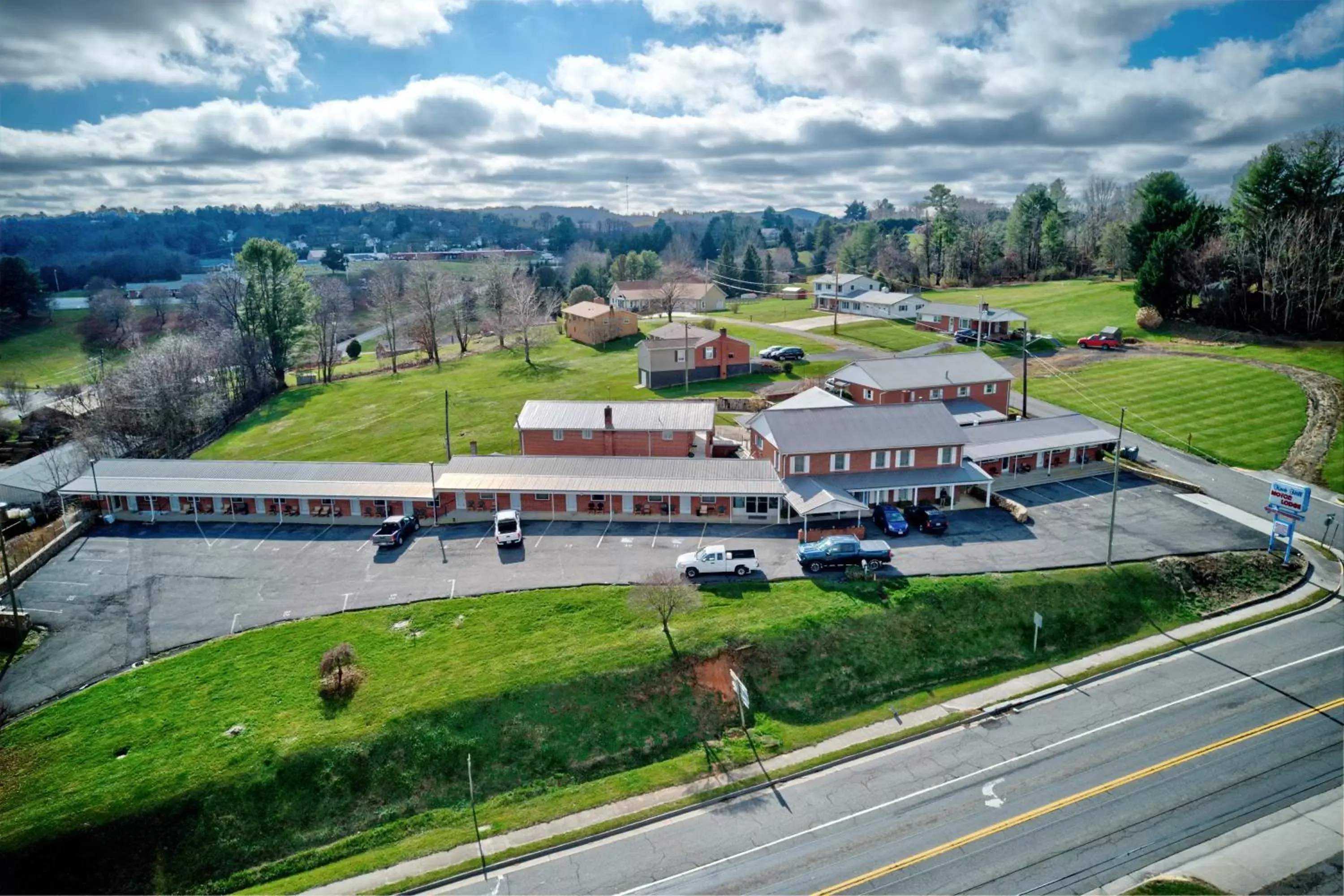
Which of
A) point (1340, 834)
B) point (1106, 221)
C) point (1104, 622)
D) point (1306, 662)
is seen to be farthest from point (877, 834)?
point (1106, 221)

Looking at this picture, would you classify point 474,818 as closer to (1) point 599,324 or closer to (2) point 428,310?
(1) point 599,324

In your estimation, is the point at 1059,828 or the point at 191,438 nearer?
the point at 1059,828

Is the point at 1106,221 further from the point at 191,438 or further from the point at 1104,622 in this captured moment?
the point at 191,438

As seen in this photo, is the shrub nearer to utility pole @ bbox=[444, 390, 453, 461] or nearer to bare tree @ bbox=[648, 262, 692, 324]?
bare tree @ bbox=[648, 262, 692, 324]

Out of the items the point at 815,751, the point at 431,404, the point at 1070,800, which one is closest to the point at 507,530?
the point at 815,751

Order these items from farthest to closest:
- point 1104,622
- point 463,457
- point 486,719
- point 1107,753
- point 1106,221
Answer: point 1106,221 → point 463,457 → point 1104,622 → point 486,719 → point 1107,753

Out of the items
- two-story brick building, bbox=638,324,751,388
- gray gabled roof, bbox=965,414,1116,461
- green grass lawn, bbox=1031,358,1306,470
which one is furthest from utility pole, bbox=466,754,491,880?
green grass lawn, bbox=1031,358,1306,470
